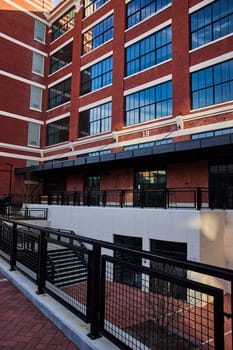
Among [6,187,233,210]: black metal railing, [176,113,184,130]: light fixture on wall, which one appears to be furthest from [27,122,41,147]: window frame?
[176,113,184,130]: light fixture on wall

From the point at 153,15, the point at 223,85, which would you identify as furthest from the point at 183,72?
the point at 153,15

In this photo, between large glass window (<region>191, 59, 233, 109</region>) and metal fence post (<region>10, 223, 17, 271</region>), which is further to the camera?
large glass window (<region>191, 59, 233, 109</region>)

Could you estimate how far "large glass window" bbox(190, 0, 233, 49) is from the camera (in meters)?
16.9

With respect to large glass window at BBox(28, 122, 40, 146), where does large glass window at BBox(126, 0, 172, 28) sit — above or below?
above

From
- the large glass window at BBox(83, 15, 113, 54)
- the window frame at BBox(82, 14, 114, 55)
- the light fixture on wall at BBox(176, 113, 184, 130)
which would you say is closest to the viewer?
the light fixture on wall at BBox(176, 113, 184, 130)

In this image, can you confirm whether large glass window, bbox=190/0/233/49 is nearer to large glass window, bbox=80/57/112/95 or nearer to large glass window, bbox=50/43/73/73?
large glass window, bbox=80/57/112/95

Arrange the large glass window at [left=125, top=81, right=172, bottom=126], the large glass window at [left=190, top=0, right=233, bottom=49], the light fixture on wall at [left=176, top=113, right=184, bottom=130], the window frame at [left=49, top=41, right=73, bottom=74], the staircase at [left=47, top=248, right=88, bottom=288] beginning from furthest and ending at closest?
the window frame at [left=49, top=41, right=73, bottom=74]
the large glass window at [left=125, top=81, right=172, bottom=126]
the light fixture on wall at [left=176, top=113, right=184, bottom=130]
the large glass window at [left=190, top=0, right=233, bottom=49]
the staircase at [left=47, top=248, right=88, bottom=288]

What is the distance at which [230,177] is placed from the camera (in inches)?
620

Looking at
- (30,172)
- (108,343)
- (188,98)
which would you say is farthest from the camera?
(30,172)

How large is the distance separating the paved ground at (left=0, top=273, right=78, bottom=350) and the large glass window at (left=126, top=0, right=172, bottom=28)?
21.7 meters

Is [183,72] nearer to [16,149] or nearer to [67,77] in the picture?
[67,77]

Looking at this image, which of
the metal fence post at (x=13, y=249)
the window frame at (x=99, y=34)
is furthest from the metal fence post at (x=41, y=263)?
the window frame at (x=99, y=34)

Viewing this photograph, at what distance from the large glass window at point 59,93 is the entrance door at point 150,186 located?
44.2 ft

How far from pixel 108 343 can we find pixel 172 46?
1982cm
